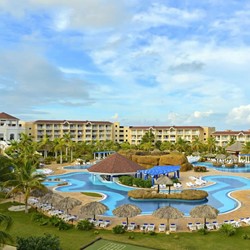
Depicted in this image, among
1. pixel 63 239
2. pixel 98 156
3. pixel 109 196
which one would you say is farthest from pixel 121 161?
pixel 98 156

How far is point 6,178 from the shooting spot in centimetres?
2648

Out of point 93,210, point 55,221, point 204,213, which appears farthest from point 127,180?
point 204,213

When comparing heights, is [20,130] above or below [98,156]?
above

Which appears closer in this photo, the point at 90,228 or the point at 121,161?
the point at 90,228

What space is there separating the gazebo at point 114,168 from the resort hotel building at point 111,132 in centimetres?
4614

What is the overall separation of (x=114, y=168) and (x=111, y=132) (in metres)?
60.5

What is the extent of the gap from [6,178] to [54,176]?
52.7ft

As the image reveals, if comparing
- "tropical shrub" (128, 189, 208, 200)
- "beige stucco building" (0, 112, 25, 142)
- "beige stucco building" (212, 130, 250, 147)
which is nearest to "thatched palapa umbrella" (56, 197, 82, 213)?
"tropical shrub" (128, 189, 208, 200)

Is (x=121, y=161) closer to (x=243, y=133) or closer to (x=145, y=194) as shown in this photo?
(x=145, y=194)

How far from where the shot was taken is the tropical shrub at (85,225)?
18.7 m

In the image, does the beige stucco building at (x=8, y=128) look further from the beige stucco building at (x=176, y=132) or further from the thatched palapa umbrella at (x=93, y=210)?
the thatched palapa umbrella at (x=93, y=210)

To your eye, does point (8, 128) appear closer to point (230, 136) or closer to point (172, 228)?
point (172, 228)

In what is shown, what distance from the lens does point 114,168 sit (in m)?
36.8

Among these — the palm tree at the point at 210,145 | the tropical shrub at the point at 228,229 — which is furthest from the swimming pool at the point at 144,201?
the palm tree at the point at 210,145
